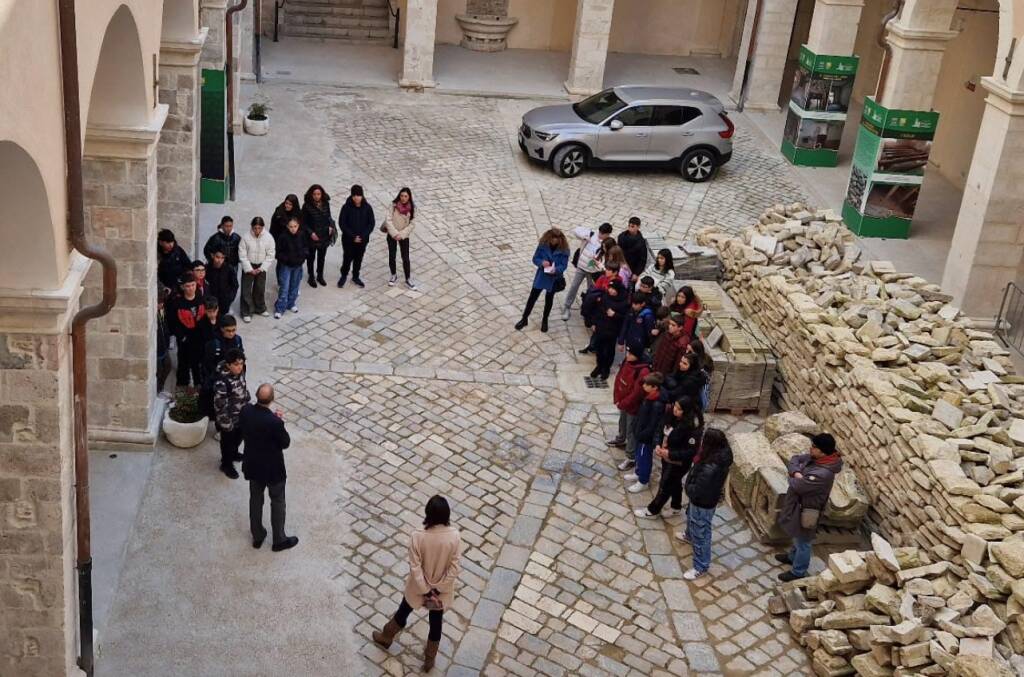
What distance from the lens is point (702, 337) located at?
14531 millimetres

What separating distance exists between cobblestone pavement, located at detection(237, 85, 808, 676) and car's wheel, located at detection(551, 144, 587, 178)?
3.29 ft

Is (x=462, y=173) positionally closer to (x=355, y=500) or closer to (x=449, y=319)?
(x=449, y=319)

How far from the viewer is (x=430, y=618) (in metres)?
9.65

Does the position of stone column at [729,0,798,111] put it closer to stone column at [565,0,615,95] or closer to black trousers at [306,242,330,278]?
stone column at [565,0,615,95]

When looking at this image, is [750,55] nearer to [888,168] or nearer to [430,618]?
[888,168]

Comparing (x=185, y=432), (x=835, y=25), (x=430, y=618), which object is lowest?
(x=185, y=432)

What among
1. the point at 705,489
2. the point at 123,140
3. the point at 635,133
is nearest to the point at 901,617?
the point at 705,489

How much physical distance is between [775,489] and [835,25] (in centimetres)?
1336

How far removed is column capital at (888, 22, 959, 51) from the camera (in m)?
19.2

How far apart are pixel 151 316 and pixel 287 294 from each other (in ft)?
11.8

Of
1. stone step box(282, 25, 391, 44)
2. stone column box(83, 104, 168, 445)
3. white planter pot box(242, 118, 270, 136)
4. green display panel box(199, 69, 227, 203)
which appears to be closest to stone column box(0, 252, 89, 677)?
stone column box(83, 104, 168, 445)

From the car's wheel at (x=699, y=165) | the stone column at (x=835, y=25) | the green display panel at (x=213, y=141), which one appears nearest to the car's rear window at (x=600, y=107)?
the car's wheel at (x=699, y=165)

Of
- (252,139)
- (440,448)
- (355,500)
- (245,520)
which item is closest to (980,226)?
(440,448)

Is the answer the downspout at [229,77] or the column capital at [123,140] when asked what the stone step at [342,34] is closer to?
the downspout at [229,77]
